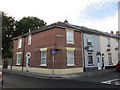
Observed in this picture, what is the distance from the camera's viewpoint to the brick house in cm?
1456

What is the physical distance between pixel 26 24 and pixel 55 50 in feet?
62.8

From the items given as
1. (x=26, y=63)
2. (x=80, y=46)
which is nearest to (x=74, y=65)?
(x=80, y=46)

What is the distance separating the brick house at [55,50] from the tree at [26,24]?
1176 cm

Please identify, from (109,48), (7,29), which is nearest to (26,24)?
(7,29)

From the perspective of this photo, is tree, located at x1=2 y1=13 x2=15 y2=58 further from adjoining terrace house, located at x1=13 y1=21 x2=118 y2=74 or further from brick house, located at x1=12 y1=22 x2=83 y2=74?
brick house, located at x1=12 y1=22 x2=83 y2=74

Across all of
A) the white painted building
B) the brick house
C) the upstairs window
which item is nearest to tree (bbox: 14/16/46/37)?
the brick house

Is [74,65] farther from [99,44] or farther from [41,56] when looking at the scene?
[99,44]

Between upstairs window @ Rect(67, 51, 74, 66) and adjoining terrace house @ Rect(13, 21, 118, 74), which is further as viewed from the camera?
upstairs window @ Rect(67, 51, 74, 66)

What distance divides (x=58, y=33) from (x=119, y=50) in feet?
50.0

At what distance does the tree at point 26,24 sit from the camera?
1161 inches

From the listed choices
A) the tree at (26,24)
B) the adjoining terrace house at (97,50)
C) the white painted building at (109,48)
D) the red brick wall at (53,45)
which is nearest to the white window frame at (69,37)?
the red brick wall at (53,45)

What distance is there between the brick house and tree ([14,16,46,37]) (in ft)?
38.6

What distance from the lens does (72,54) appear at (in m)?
16.0

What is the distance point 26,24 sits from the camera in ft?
100
